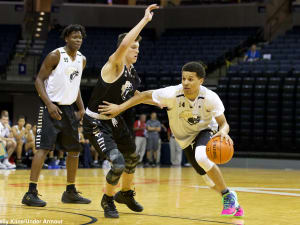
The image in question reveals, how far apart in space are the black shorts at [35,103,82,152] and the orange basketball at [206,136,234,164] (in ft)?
5.62

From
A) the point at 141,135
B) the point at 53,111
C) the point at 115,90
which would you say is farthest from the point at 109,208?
the point at 141,135

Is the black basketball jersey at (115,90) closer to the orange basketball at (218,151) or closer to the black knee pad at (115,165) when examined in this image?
the black knee pad at (115,165)

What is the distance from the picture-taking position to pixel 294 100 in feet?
54.7

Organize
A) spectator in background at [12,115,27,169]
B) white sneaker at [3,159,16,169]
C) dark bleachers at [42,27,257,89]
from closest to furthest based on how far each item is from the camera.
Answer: white sneaker at [3,159,16,169] → spectator in background at [12,115,27,169] → dark bleachers at [42,27,257,89]

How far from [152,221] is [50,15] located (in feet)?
65.4

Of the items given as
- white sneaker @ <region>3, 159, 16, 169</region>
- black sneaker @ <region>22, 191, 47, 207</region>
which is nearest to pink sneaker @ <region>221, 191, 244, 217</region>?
black sneaker @ <region>22, 191, 47, 207</region>

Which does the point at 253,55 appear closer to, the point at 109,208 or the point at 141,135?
the point at 141,135

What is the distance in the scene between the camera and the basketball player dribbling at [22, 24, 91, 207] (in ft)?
19.3

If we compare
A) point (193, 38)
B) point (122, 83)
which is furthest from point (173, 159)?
point (122, 83)

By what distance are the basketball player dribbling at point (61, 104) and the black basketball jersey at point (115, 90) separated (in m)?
0.79

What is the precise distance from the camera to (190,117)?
207 inches

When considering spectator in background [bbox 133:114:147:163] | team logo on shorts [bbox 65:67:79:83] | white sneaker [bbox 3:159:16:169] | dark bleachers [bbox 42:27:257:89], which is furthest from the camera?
dark bleachers [bbox 42:27:257:89]

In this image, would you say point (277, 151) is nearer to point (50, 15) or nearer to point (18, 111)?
point (18, 111)

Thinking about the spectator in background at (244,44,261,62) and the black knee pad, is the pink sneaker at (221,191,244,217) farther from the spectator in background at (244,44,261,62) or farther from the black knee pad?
the spectator in background at (244,44,261,62)
